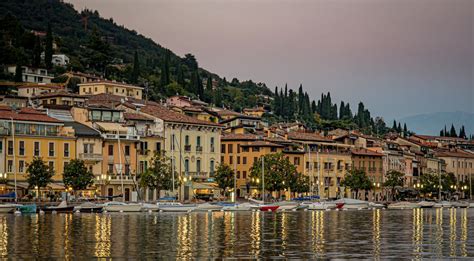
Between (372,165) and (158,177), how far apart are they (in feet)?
231

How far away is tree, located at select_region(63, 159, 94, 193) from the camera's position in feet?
364

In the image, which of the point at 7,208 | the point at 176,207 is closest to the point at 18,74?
the point at 176,207

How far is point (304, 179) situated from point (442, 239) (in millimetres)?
83742

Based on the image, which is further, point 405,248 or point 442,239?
point 442,239

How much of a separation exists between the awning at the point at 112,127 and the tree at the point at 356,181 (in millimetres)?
47537

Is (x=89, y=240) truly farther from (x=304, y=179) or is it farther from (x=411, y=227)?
(x=304, y=179)

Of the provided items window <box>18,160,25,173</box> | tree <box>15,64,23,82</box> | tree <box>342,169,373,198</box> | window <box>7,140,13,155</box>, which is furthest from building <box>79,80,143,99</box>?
window <box>7,140,13,155</box>

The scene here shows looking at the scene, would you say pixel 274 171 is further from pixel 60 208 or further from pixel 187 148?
pixel 60 208

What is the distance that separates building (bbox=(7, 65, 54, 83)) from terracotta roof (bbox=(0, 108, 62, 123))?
A: 197ft

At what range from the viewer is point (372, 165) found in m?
181

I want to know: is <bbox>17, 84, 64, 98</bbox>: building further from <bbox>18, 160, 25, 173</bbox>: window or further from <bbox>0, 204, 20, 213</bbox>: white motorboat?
<bbox>0, 204, 20, 213</bbox>: white motorboat

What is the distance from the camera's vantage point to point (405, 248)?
54.8m

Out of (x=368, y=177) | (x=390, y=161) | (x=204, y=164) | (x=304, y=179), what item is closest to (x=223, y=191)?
(x=204, y=164)

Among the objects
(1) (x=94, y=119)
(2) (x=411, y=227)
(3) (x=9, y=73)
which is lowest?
(2) (x=411, y=227)
